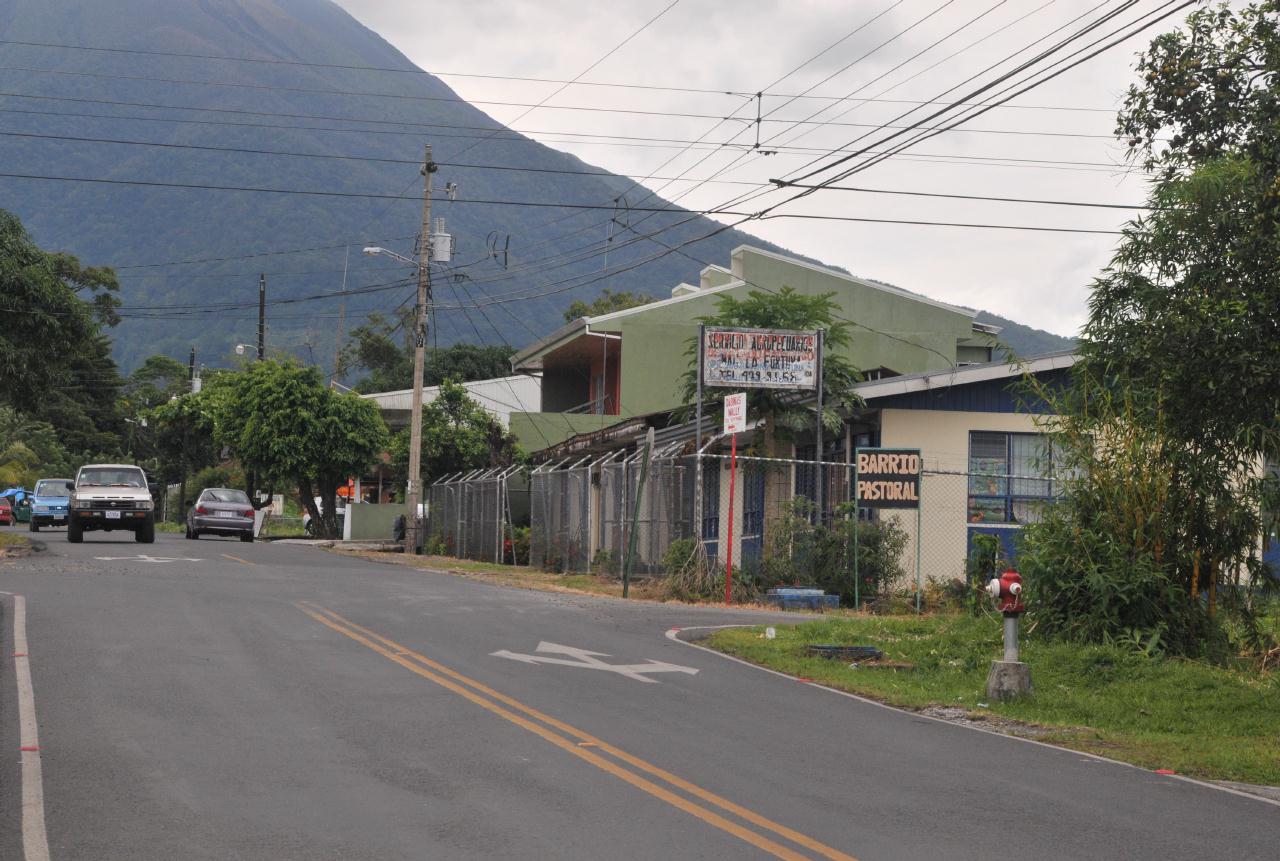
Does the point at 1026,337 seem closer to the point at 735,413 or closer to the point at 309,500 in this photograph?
the point at 309,500

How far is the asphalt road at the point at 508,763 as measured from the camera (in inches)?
308

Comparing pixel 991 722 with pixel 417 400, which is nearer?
pixel 991 722

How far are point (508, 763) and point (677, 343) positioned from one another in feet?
112

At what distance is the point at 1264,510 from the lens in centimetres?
1511

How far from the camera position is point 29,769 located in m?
9.14

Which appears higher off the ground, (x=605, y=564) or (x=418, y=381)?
(x=418, y=381)

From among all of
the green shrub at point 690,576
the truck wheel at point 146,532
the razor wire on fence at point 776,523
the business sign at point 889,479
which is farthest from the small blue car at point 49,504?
the business sign at point 889,479

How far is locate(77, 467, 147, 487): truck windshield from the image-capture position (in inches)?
1412

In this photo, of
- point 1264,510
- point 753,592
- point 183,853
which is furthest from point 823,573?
point 183,853

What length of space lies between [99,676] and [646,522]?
52.0ft

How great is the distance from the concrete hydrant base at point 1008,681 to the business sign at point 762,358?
43.3 ft

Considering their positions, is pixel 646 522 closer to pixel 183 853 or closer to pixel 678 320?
pixel 678 320

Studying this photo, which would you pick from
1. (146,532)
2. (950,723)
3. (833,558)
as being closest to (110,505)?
(146,532)

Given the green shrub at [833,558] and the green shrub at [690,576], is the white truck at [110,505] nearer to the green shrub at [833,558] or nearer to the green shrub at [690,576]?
the green shrub at [690,576]
